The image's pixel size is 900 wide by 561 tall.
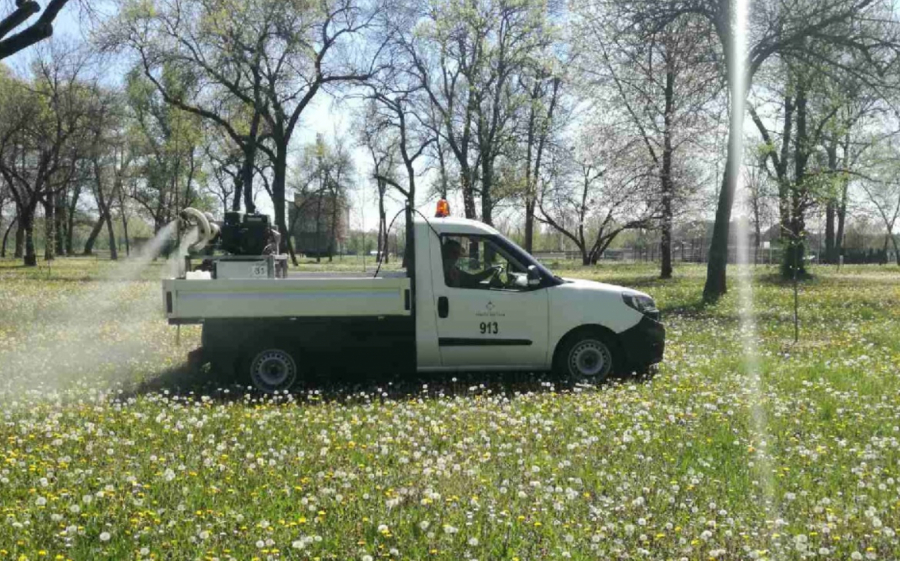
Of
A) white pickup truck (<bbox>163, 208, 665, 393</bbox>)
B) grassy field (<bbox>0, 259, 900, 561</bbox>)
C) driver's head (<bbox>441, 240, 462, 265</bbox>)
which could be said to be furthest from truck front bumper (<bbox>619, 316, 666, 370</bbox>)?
driver's head (<bbox>441, 240, 462, 265</bbox>)

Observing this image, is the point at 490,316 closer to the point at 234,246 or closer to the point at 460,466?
the point at 234,246

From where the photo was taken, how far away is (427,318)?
9.10 m

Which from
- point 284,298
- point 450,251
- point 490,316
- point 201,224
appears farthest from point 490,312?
point 201,224

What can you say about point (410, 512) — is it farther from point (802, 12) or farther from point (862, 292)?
point (862, 292)

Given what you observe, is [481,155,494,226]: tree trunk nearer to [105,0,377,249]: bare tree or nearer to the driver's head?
[105,0,377,249]: bare tree

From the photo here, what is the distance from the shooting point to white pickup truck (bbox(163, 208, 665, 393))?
8.96 meters

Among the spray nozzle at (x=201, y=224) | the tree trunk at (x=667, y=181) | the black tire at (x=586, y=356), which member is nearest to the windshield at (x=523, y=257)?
the black tire at (x=586, y=356)

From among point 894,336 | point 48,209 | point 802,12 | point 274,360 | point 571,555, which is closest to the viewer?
point 571,555

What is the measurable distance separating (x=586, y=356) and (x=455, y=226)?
2254 millimetres

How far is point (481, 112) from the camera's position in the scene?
36094 mm

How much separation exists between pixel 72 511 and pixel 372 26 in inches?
1286

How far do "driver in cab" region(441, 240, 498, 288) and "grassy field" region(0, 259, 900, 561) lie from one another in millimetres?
1229

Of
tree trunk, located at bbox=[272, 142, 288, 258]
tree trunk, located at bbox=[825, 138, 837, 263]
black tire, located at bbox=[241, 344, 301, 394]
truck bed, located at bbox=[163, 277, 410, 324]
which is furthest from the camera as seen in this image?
tree trunk, located at bbox=[272, 142, 288, 258]

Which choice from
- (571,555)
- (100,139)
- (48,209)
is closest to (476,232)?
(571,555)
